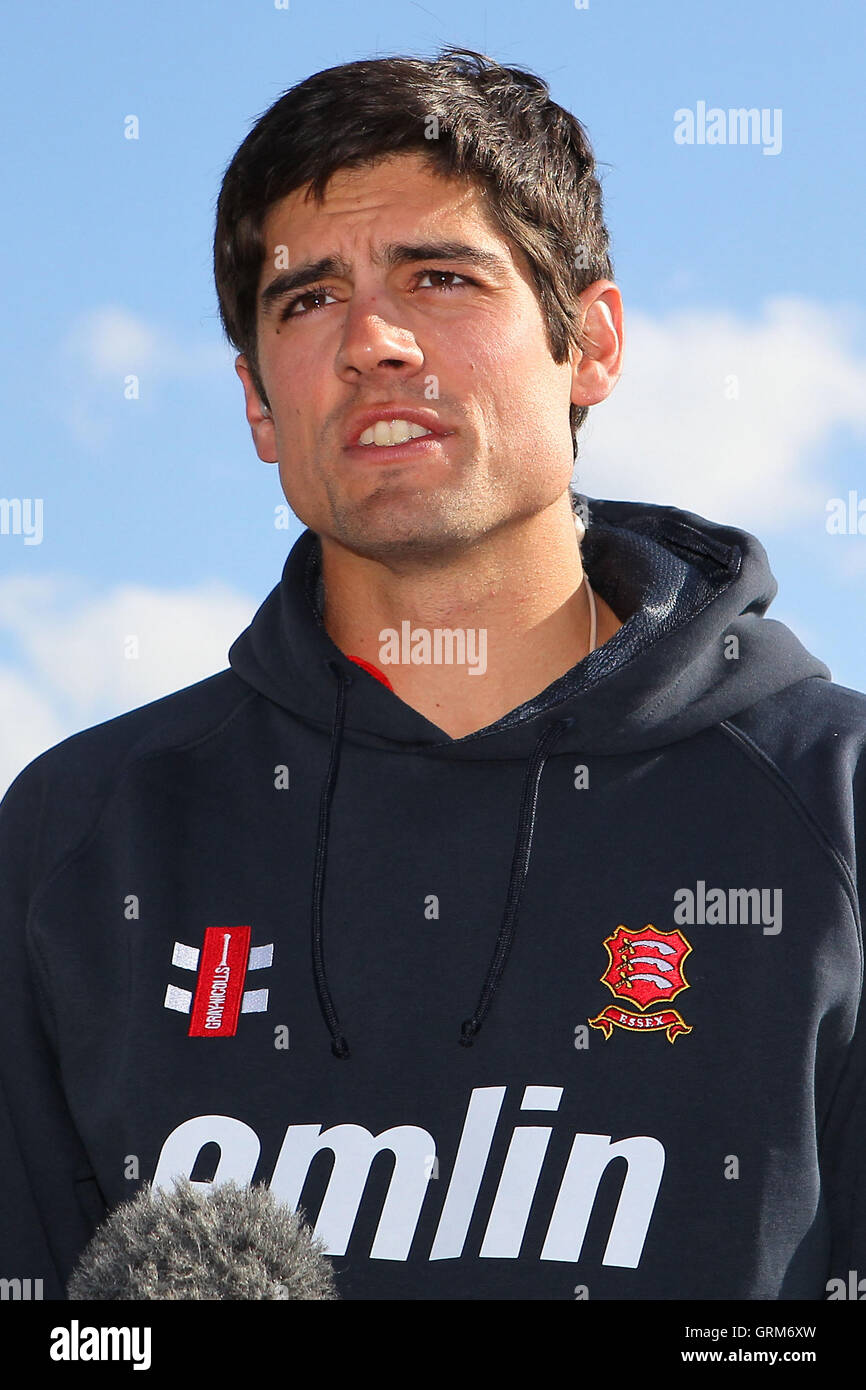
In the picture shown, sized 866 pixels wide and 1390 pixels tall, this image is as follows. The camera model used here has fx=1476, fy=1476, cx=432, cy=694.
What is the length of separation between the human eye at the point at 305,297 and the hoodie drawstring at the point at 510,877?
0.89 m

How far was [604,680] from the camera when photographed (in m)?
3.29

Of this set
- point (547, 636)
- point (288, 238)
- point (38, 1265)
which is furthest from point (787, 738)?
point (38, 1265)

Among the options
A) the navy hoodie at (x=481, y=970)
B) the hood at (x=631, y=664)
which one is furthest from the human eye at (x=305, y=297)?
the navy hoodie at (x=481, y=970)

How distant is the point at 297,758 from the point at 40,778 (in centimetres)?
64

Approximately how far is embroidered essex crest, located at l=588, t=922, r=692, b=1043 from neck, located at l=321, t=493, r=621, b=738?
0.70m

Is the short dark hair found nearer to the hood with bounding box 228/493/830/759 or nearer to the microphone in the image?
the hood with bounding box 228/493/830/759

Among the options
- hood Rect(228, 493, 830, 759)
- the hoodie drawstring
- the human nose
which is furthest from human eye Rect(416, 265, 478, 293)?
the hoodie drawstring

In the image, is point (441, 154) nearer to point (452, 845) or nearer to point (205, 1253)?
point (452, 845)

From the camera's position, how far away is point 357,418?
327 cm

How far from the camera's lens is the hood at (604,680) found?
3240 millimetres

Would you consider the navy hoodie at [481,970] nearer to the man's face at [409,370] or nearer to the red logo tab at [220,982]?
the red logo tab at [220,982]
